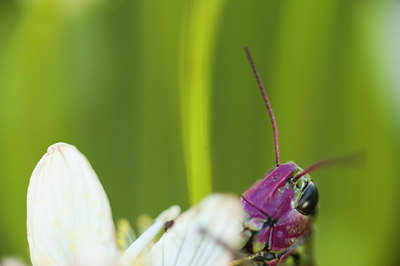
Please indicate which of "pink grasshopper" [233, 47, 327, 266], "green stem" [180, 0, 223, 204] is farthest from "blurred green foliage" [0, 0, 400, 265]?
"pink grasshopper" [233, 47, 327, 266]

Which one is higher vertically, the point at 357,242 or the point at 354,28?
the point at 354,28

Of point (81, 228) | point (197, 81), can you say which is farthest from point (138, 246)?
point (197, 81)

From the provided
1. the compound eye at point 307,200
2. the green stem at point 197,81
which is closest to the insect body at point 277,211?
the compound eye at point 307,200

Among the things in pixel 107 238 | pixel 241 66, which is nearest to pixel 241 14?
pixel 241 66

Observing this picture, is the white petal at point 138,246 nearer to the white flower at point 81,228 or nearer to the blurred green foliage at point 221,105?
the white flower at point 81,228

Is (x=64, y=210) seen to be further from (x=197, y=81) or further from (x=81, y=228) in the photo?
(x=197, y=81)

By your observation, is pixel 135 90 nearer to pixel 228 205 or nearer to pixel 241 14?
pixel 241 14
